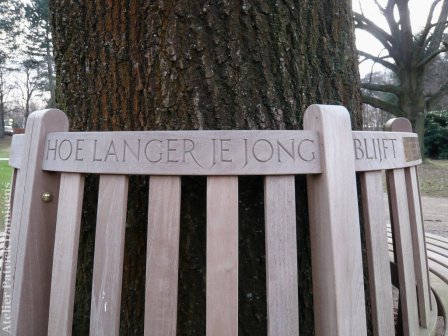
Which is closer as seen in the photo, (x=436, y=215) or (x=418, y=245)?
(x=418, y=245)

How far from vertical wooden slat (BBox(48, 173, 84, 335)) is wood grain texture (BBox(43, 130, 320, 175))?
143 millimetres

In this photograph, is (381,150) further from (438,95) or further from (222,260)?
(438,95)

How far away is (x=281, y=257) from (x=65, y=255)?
1.84 feet

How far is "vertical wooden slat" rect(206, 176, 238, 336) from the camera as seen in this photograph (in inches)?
36.2

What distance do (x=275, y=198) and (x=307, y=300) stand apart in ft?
1.44

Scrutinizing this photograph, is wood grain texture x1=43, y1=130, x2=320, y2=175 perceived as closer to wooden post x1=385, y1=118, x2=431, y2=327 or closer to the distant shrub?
wooden post x1=385, y1=118, x2=431, y2=327

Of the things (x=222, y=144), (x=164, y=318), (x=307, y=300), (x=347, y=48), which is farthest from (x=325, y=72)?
(x=164, y=318)

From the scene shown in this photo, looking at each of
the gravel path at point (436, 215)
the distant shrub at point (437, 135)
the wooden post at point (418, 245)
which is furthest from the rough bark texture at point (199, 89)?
the distant shrub at point (437, 135)

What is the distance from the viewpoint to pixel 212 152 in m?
0.94

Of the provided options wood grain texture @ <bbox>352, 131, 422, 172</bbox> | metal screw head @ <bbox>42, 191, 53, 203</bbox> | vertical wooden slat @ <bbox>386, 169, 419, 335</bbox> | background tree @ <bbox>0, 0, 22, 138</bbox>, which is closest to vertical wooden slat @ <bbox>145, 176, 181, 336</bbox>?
metal screw head @ <bbox>42, 191, 53, 203</bbox>

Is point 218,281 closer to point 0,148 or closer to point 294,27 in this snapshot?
point 294,27

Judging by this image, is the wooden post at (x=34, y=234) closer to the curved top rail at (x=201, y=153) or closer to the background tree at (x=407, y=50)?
the curved top rail at (x=201, y=153)

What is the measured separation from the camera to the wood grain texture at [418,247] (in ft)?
4.47

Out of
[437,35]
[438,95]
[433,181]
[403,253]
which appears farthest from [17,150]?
[438,95]
